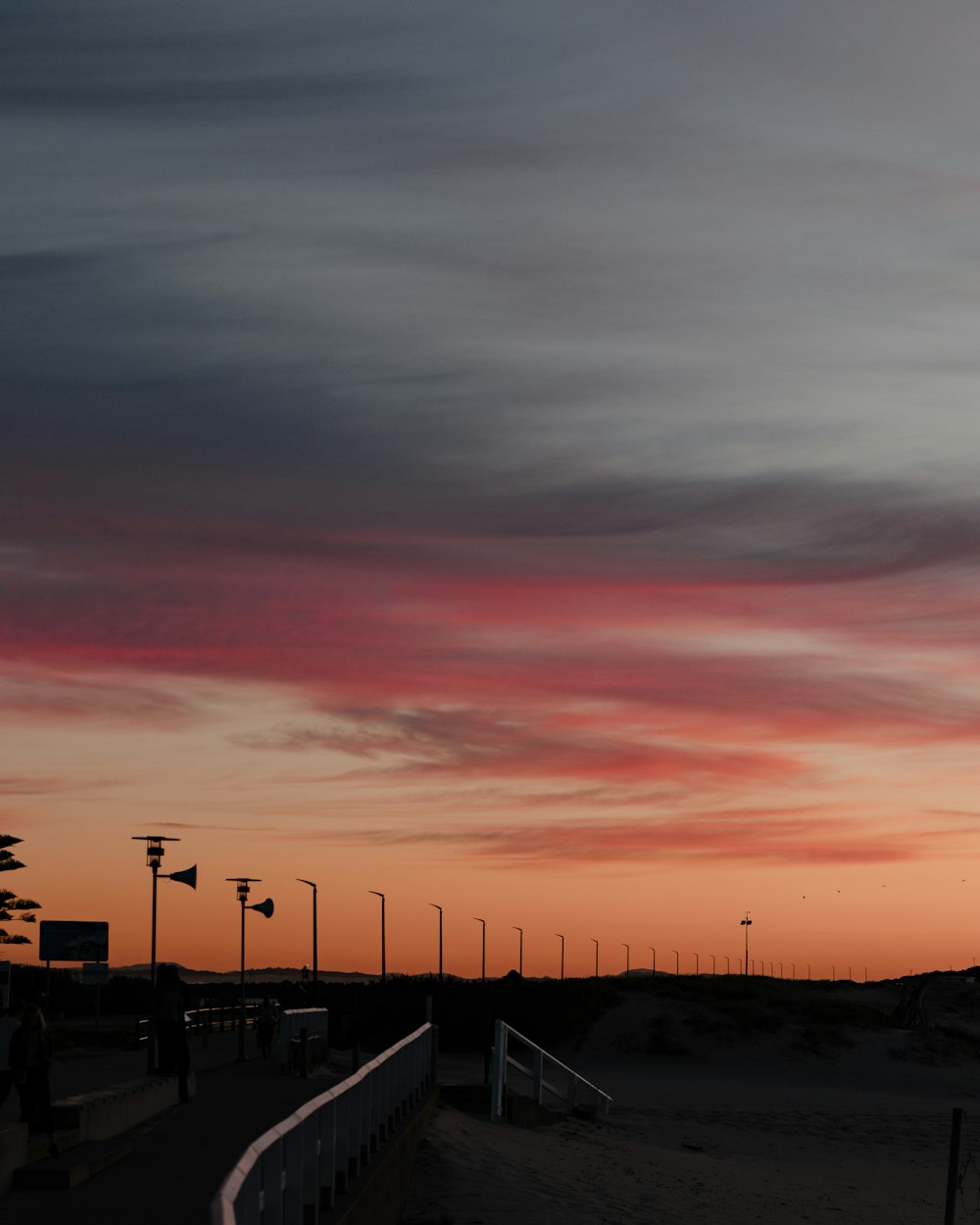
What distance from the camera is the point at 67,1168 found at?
52.3ft

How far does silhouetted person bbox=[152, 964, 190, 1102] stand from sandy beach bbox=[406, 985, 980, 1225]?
→ 13.3 ft

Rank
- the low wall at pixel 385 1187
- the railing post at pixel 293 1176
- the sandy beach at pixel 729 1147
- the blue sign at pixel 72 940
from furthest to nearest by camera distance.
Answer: the blue sign at pixel 72 940
the sandy beach at pixel 729 1147
the low wall at pixel 385 1187
the railing post at pixel 293 1176

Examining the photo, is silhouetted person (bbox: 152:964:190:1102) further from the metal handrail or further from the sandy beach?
the metal handrail

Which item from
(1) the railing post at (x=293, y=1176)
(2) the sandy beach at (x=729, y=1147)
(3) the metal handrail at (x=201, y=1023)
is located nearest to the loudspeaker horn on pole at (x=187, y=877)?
(3) the metal handrail at (x=201, y=1023)

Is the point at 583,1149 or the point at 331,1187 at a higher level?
the point at 331,1187

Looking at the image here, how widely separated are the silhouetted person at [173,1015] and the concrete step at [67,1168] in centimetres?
713

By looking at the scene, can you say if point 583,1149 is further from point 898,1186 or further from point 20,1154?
point 20,1154

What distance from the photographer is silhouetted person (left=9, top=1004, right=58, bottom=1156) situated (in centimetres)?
1784

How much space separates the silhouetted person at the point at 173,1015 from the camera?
24953 millimetres

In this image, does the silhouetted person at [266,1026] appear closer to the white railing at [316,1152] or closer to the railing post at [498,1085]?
the railing post at [498,1085]

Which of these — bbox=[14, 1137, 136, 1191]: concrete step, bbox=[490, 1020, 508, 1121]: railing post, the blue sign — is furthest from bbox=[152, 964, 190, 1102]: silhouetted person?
the blue sign

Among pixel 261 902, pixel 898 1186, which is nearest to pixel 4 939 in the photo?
pixel 261 902

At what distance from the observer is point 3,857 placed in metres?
74.4

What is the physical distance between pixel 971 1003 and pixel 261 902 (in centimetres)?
5477
